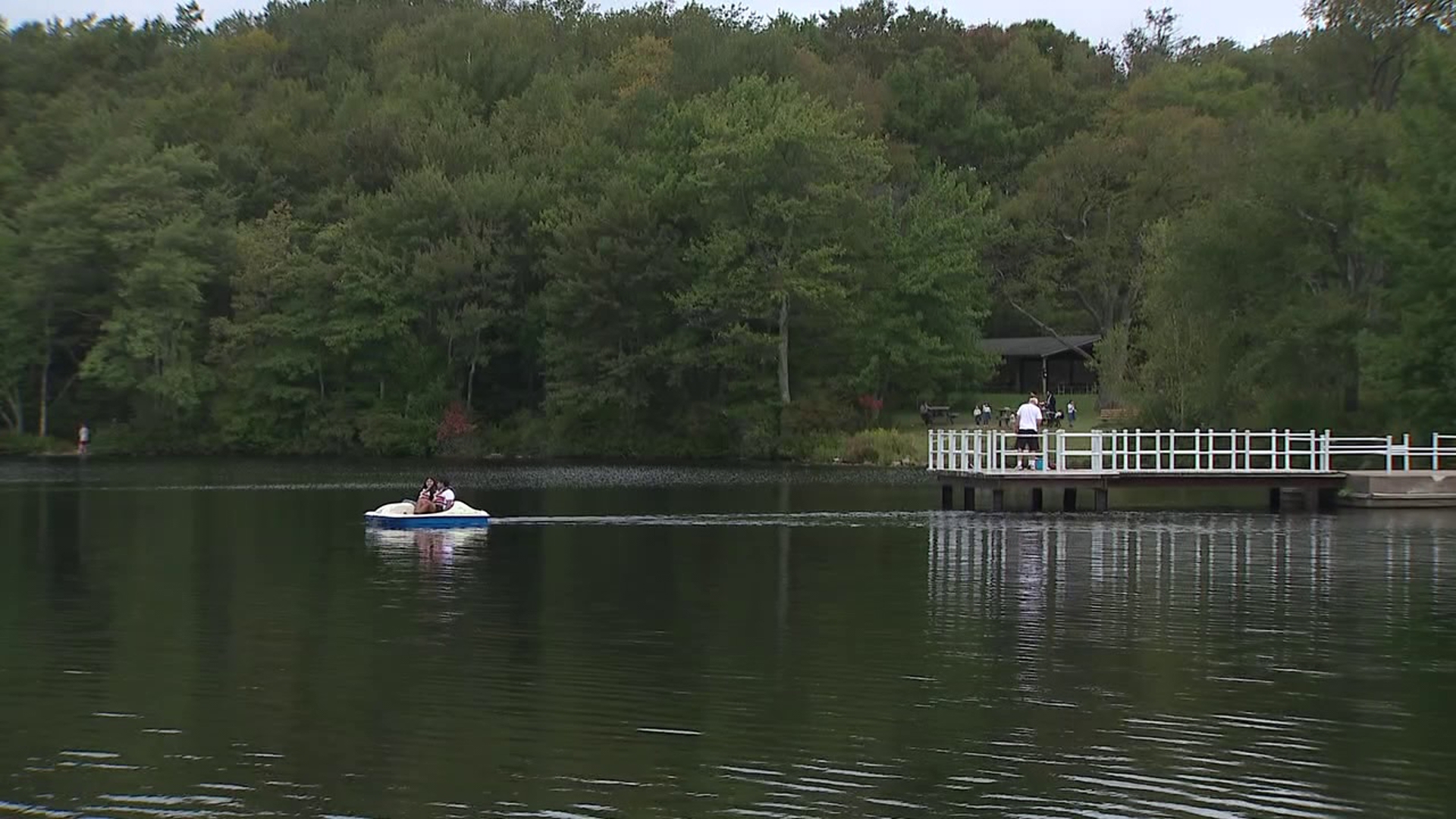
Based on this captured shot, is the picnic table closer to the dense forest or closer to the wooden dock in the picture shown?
the dense forest

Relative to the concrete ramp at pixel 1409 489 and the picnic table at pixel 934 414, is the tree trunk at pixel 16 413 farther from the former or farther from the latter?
the concrete ramp at pixel 1409 489

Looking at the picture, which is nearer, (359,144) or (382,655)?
(382,655)

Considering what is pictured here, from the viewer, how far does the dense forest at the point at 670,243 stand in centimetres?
6159

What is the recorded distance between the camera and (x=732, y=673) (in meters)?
20.9

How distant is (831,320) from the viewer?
7925cm

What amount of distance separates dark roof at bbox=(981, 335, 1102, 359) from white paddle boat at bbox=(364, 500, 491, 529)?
181 ft

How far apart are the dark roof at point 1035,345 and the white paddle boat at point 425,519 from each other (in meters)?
55.2

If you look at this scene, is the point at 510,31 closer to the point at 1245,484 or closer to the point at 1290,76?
the point at 1290,76

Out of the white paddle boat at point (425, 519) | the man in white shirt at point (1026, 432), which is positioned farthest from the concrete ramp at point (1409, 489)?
the white paddle boat at point (425, 519)

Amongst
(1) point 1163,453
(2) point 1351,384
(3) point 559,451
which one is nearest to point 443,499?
(1) point 1163,453

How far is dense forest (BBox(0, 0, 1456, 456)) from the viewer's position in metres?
61.6

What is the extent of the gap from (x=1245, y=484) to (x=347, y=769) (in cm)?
3310

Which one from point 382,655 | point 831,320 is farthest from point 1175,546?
point 831,320

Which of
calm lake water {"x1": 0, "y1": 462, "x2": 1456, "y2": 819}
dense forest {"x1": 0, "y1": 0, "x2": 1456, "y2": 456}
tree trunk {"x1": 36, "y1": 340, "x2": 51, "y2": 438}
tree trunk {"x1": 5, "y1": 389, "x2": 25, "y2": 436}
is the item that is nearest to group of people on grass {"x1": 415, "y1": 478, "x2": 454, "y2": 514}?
calm lake water {"x1": 0, "y1": 462, "x2": 1456, "y2": 819}
